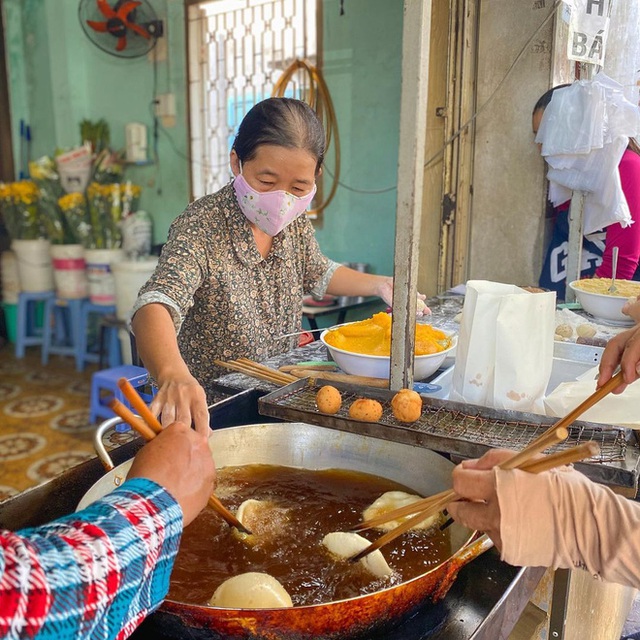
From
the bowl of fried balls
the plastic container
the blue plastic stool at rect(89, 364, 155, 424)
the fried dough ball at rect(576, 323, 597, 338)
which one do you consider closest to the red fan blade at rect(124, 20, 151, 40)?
the plastic container

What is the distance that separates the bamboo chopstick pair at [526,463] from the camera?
0.82 m

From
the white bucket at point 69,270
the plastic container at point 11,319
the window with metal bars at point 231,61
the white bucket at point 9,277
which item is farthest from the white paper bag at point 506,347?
the plastic container at point 11,319

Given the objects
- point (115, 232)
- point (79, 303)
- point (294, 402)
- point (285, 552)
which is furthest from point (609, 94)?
point (79, 303)

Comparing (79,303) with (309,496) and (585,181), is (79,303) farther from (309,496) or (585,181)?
(309,496)

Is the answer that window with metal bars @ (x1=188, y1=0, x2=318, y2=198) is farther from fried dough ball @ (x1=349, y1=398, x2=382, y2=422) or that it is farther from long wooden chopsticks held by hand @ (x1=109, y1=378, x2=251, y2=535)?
long wooden chopsticks held by hand @ (x1=109, y1=378, x2=251, y2=535)

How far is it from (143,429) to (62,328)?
6765mm

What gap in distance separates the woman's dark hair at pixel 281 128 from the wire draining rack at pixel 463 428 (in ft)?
2.94

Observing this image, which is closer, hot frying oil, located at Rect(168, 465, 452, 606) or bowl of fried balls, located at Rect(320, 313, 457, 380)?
hot frying oil, located at Rect(168, 465, 452, 606)

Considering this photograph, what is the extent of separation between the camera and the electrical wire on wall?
5.41 metres

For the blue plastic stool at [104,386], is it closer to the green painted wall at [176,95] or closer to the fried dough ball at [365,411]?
the green painted wall at [176,95]

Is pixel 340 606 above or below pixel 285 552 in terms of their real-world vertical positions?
above

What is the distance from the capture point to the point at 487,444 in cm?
137

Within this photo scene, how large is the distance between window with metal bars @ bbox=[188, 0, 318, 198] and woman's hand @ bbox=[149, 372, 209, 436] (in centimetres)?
477

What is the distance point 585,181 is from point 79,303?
5207 millimetres
